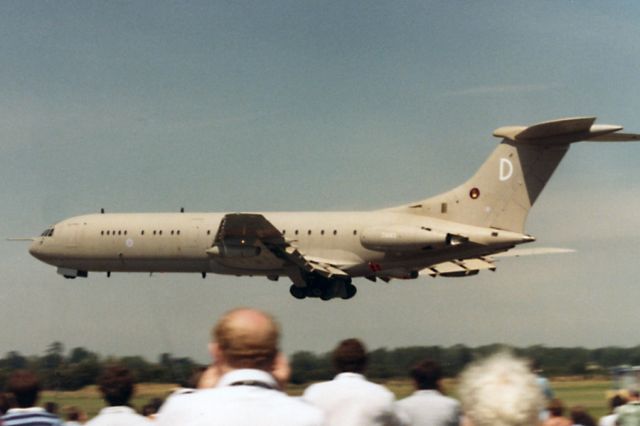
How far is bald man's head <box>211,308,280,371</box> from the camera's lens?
5.38m

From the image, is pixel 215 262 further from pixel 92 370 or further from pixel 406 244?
pixel 92 370

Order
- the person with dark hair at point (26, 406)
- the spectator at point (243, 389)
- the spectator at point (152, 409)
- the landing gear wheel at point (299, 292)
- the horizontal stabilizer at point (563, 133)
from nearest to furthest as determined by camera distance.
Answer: the spectator at point (243, 389), the person with dark hair at point (26, 406), the spectator at point (152, 409), the horizontal stabilizer at point (563, 133), the landing gear wheel at point (299, 292)

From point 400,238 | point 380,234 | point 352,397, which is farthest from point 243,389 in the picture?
point 380,234

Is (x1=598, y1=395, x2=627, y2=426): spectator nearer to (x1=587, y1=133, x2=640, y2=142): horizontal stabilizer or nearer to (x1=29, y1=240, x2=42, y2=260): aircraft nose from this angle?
(x1=587, y1=133, x2=640, y2=142): horizontal stabilizer

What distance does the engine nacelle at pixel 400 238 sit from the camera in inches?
1655

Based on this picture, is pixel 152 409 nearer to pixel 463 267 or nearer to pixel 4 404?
pixel 4 404

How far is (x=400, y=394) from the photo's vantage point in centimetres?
1877

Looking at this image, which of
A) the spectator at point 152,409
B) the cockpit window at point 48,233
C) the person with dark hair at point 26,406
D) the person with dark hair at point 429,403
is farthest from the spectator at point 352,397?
the cockpit window at point 48,233

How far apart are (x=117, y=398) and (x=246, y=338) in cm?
308

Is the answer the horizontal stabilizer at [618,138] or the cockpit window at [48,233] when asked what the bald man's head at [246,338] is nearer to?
the horizontal stabilizer at [618,138]

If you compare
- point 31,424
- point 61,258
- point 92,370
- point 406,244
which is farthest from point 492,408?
point 61,258

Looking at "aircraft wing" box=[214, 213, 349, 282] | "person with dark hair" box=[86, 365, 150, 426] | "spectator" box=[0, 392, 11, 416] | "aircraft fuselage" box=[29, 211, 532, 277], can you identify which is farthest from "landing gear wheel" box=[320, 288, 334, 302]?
"person with dark hair" box=[86, 365, 150, 426]

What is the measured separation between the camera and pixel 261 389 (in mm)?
5305

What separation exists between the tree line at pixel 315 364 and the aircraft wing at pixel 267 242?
2050cm
